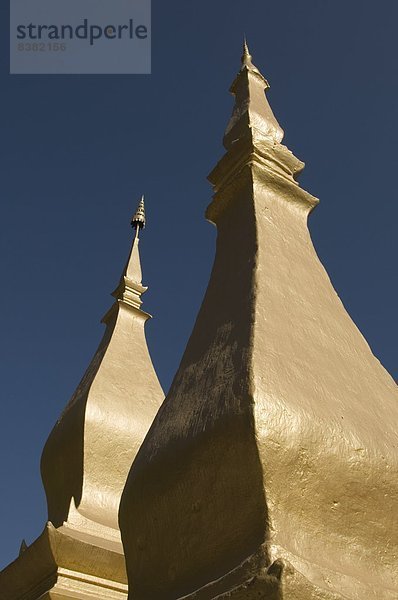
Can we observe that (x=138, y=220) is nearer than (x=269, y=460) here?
No

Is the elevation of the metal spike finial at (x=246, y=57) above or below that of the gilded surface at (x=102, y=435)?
above

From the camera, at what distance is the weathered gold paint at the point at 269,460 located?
249 cm

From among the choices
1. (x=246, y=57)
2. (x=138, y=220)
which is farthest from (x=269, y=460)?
(x=138, y=220)

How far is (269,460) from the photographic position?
8.43ft

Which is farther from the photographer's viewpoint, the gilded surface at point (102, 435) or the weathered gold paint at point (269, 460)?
the gilded surface at point (102, 435)

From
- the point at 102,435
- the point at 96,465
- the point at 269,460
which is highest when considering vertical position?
the point at 269,460

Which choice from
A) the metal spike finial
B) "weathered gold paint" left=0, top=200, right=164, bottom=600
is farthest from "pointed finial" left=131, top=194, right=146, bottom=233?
the metal spike finial

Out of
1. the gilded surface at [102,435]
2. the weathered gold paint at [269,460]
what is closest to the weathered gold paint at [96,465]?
the gilded surface at [102,435]

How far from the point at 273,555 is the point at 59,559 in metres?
2.82

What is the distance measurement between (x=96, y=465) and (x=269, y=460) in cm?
352

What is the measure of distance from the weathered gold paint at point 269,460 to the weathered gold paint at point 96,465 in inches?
74.6

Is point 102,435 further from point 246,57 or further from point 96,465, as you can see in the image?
point 246,57

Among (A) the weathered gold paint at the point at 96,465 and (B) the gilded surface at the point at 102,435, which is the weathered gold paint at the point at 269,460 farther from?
(B) the gilded surface at the point at 102,435

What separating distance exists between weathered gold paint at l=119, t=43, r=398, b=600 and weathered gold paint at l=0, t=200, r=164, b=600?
189 cm
